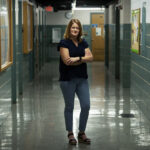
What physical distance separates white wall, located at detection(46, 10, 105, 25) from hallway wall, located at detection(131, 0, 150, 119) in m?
11.4

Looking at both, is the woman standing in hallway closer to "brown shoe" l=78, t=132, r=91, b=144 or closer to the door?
"brown shoe" l=78, t=132, r=91, b=144

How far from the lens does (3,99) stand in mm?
6738

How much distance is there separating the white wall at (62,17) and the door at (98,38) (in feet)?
0.96

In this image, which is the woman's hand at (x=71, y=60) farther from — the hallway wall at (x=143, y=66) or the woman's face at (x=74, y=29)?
the hallway wall at (x=143, y=66)

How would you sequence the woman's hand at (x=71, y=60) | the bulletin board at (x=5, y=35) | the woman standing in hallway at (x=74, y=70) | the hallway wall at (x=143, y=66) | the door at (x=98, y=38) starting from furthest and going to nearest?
1. the door at (x=98, y=38)
2. the hallway wall at (x=143, y=66)
3. the bulletin board at (x=5, y=35)
4. the woman standing in hallway at (x=74, y=70)
5. the woman's hand at (x=71, y=60)

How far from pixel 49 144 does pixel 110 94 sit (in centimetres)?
453

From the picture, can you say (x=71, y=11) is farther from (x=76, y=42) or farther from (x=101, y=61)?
(x=76, y=42)

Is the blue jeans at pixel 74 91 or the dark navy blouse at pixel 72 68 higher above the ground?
the dark navy blouse at pixel 72 68

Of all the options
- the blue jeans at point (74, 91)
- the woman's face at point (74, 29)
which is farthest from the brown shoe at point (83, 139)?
the woman's face at point (74, 29)

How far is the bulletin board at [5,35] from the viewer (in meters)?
6.33

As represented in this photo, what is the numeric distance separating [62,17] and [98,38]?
2020 millimetres

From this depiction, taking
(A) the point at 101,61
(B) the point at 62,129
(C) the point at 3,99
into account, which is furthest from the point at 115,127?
(A) the point at 101,61

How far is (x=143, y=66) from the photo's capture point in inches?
287

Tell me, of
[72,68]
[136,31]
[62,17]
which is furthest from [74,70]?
[62,17]
